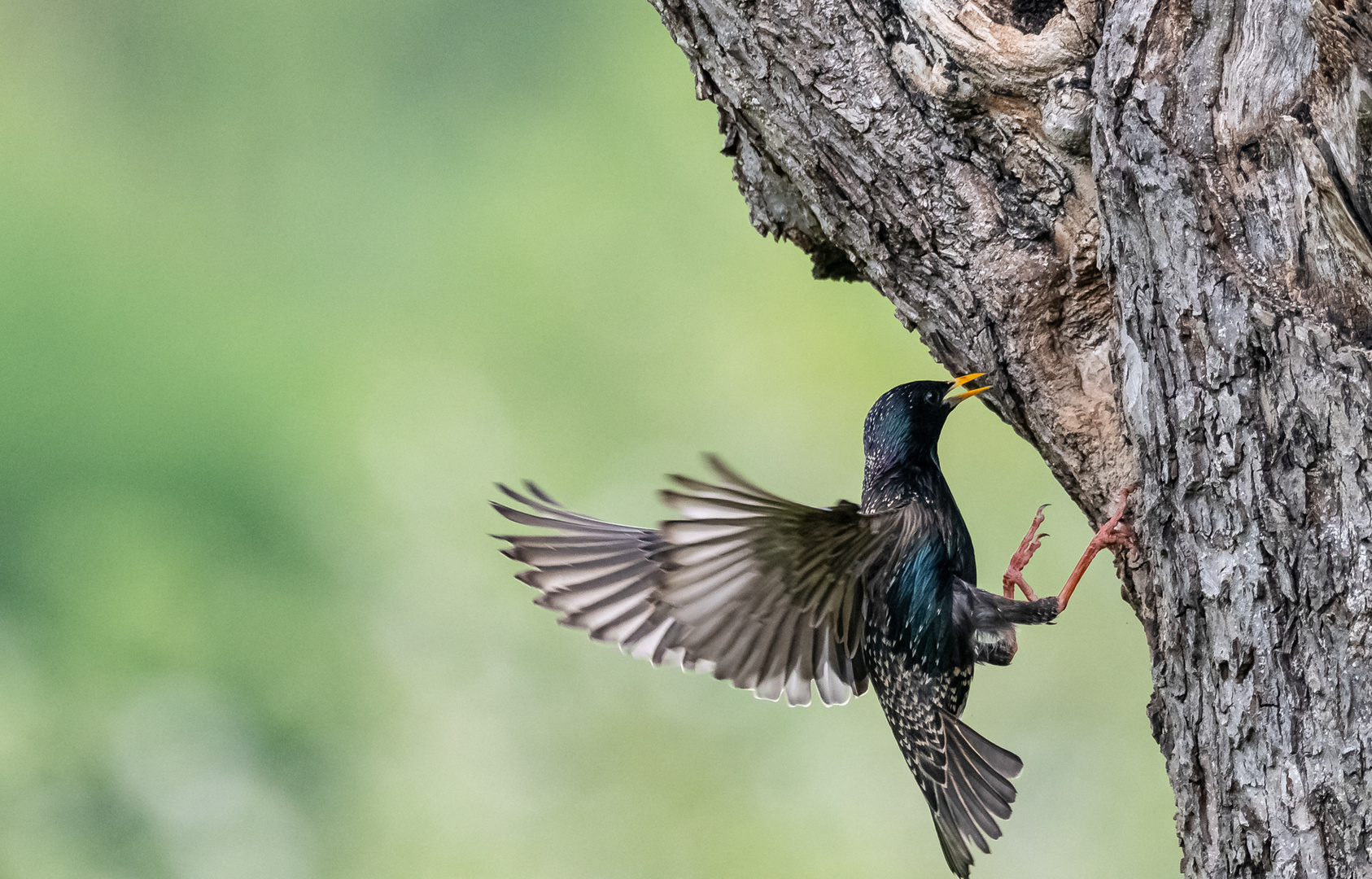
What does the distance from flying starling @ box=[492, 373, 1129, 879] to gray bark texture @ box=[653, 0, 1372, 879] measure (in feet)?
0.94

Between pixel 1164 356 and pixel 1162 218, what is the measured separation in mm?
184

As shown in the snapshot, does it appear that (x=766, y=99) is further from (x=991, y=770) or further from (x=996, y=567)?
(x=996, y=567)

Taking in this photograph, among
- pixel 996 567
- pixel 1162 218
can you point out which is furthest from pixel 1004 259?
pixel 996 567

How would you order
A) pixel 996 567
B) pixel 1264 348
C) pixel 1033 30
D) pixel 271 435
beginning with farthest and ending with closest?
pixel 271 435 < pixel 996 567 < pixel 1033 30 < pixel 1264 348

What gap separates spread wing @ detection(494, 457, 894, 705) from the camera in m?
2.00

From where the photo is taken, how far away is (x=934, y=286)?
1936 mm

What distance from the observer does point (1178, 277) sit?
157 cm

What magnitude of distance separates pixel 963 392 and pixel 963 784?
0.75m

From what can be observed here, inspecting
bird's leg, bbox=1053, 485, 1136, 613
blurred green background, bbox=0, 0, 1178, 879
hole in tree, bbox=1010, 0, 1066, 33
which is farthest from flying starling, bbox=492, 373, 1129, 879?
blurred green background, bbox=0, 0, 1178, 879

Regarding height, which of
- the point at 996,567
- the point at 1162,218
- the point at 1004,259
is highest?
the point at 996,567

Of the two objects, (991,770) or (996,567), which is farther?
(996,567)

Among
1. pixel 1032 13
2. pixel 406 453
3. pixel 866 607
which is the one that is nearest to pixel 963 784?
pixel 866 607

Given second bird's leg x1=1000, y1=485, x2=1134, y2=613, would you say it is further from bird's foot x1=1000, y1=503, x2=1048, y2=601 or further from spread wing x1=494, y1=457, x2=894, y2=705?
spread wing x1=494, y1=457, x2=894, y2=705

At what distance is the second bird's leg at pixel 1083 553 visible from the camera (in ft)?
5.96
